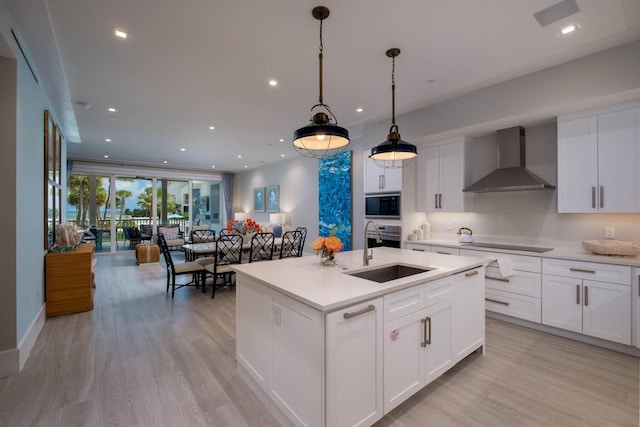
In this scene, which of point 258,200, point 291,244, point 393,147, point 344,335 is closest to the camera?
point 344,335

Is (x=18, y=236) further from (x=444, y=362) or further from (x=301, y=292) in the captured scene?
(x=444, y=362)

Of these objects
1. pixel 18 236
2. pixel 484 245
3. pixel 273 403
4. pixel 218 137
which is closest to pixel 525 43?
pixel 484 245

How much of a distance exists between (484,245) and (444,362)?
82.4 inches

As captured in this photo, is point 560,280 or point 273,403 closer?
point 273,403

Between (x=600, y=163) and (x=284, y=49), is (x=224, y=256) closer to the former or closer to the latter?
(x=284, y=49)

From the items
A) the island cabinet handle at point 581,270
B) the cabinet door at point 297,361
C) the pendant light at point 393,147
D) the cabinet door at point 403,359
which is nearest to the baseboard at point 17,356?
the cabinet door at point 297,361

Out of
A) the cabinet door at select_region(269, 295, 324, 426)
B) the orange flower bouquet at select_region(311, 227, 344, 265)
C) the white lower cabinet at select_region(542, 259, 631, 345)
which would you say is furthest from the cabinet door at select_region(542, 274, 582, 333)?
the cabinet door at select_region(269, 295, 324, 426)

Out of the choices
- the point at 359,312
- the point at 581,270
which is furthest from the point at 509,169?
the point at 359,312

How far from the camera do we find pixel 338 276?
2004 millimetres

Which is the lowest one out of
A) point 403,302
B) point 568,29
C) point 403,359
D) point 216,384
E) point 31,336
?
point 216,384

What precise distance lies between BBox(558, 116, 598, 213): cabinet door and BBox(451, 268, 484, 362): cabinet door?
1.51 m

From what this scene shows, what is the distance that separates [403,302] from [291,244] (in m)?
3.38

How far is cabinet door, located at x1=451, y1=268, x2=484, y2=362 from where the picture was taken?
2.28 meters

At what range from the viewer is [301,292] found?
160cm
